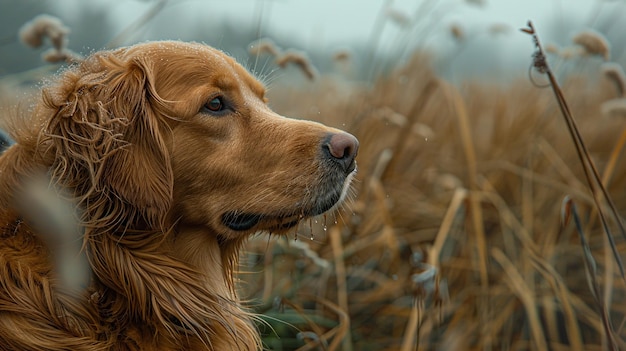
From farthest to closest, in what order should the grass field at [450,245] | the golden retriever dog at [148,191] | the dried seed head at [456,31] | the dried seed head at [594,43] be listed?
the dried seed head at [456,31], the grass field at [450,245], the dried seed head at [594,43], the golden retriever dog at [148,191]

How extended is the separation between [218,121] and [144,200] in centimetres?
39

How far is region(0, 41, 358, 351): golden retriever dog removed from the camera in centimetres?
232

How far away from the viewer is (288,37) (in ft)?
18.9

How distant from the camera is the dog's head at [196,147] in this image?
95.0 inches

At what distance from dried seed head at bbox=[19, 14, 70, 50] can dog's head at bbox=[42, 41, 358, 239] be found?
2.09 feet

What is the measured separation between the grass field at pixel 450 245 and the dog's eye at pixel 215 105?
763mm

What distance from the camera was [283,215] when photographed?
259cm

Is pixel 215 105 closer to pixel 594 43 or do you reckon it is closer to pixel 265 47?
pixel 265 47

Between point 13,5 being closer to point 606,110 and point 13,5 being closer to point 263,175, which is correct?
point 263,175

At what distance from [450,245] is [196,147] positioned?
2.29m

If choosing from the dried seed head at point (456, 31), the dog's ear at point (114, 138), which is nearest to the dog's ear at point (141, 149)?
the dog's ear at point (114, 138)

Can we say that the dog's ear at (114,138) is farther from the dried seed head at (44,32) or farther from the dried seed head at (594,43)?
the dried seed head at (594,43)

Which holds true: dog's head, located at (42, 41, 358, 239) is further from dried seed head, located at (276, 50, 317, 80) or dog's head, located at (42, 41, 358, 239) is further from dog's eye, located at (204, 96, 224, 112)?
dried seed head, located at (276, 50, 317, 80)

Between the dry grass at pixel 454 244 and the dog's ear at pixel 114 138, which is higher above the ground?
the dog's ear at pixel 114 138
